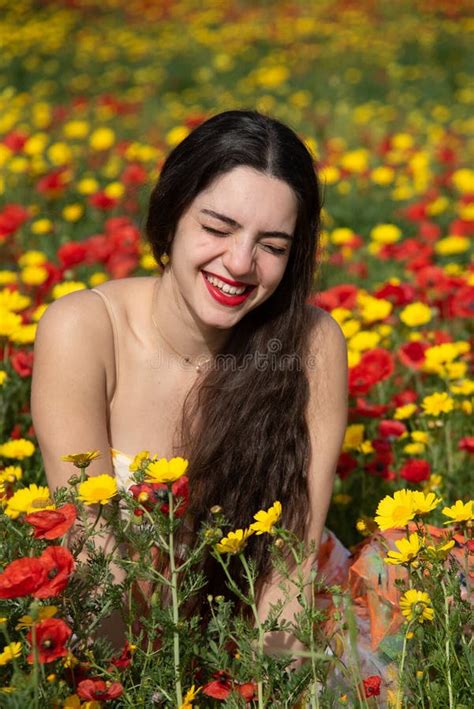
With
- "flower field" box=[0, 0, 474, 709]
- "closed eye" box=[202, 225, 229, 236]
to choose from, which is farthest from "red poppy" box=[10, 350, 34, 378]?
"closed eye" box=[202, 225, 229, 236]

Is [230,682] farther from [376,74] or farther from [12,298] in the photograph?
[376,74]

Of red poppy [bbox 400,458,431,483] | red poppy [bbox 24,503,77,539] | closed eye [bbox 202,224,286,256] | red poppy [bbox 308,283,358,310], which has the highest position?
closed eye [bbox 202,224,286,256]

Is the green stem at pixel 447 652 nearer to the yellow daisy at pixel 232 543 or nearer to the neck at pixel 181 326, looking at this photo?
the yellow daisy at pixel 232 543

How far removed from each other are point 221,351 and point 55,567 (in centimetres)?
104

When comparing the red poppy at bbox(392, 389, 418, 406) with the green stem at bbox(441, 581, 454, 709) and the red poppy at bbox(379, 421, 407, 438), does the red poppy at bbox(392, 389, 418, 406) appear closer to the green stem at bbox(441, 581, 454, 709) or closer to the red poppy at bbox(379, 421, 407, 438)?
the red poppy at bbox(379, 421, 407, 438)

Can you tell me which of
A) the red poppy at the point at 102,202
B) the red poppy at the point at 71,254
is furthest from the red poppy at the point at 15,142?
the red poppy at the point at 71,254

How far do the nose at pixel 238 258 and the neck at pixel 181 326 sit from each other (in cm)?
26

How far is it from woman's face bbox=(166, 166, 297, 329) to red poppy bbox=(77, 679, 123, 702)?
33.6 inches

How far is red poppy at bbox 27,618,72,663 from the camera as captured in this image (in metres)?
A: 1.51

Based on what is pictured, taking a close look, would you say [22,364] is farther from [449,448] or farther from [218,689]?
[218,689]

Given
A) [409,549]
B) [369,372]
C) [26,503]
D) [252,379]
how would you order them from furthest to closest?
[369,372] < [252,379] < [26,503] < [409,549]

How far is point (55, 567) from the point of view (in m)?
1.57

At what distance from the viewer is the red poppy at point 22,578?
150 centimetres

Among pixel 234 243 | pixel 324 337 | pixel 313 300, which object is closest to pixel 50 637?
pixel 234 243
